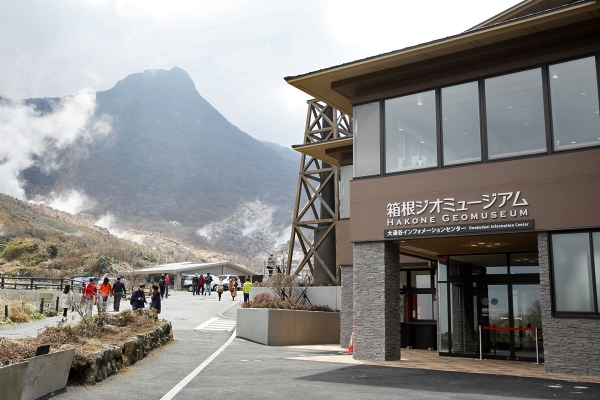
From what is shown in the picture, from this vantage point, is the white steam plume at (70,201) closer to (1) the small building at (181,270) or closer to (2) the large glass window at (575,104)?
(1) the small building at (181,270)

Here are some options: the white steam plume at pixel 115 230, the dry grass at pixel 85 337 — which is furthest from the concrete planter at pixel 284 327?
the white steam plume at pixel 115 230

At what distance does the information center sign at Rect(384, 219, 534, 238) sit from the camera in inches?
530

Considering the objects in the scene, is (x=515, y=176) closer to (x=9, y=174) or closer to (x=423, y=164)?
(x=423, y=164)

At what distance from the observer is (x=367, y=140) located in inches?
637

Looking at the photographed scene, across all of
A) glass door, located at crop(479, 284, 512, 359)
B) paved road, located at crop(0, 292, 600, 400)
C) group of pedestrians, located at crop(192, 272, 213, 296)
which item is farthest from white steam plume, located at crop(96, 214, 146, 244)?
paved road, located at crop(0, 292, 600, 400)

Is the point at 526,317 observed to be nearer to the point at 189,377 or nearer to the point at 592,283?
the point at 592,283

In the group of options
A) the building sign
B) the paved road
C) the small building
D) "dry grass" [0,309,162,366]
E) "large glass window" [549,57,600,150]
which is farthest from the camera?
the small building

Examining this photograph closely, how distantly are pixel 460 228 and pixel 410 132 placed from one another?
2.92 metres

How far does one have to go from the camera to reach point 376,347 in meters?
15.5

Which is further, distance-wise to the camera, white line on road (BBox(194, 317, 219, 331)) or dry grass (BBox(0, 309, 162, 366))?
white line on road (BBox(194, 317, 219, 331))

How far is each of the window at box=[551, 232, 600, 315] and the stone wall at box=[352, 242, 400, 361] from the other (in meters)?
4.26

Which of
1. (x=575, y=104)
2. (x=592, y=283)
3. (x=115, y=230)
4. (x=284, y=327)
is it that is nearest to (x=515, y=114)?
(x=575, y=104)

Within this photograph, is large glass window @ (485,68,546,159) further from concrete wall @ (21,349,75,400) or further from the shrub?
the shrub

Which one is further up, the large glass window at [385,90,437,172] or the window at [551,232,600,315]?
the large glass window at [385,90,437,172]
